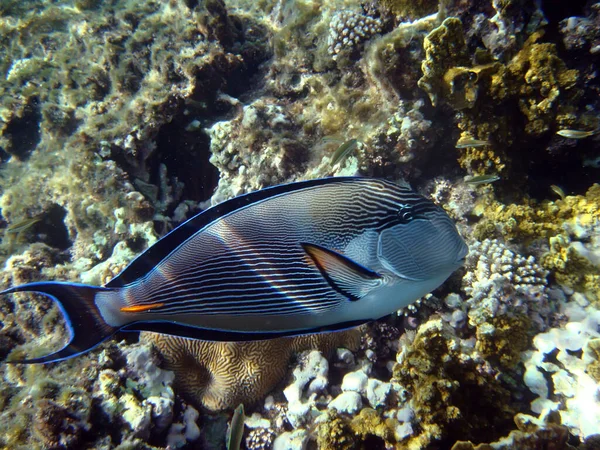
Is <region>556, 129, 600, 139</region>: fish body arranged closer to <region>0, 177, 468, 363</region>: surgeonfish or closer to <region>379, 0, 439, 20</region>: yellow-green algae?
<region>379, 0, 439, 20</region>: yellow-green algae

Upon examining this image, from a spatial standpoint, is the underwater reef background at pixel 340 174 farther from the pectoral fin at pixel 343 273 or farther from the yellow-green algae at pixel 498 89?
the pectoral fin at pixel 343 273

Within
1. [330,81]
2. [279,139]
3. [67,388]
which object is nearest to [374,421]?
[67,388]

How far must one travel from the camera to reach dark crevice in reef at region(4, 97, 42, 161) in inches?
299

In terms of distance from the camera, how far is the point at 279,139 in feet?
16.2

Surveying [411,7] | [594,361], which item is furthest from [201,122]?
[594,361]

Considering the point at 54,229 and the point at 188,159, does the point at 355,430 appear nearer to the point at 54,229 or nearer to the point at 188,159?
the point at 188,159

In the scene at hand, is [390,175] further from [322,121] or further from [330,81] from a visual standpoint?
[330,81]

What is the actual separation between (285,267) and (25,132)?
9683mm

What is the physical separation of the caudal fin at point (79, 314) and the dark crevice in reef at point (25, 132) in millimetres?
8841

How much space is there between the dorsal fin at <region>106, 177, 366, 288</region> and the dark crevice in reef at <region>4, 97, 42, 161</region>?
8.91m

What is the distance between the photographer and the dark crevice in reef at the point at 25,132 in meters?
7.60

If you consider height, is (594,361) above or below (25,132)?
below

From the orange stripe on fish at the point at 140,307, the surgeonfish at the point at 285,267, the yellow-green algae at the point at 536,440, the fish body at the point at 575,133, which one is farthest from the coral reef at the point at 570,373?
the orange stripe on fish at the point at 140,307

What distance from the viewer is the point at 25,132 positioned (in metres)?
7.87
